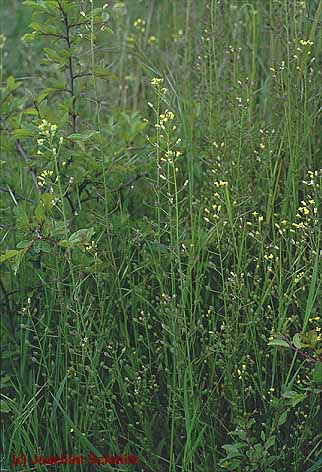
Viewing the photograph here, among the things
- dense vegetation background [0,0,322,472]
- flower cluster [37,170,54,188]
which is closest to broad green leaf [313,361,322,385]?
dense vegetation background [0,0,322,472]

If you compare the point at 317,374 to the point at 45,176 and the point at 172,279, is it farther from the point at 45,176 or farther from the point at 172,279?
the point at 45,176

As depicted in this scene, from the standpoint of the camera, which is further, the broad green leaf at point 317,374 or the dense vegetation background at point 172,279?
the dense vegetation background at point 172,279

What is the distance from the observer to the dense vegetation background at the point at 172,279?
7.02 ft

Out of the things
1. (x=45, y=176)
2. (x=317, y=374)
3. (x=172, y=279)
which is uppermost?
(x=45, y=176)

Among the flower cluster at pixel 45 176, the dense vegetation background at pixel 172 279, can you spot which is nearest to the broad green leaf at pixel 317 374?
the dense vegetation background at pixel 172 279

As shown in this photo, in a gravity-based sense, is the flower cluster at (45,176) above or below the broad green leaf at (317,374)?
above

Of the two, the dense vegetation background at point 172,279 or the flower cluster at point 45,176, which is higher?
the flower cluster at point 45,176

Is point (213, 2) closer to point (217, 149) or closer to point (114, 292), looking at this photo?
point (217, 149)

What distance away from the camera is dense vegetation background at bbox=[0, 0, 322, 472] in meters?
2.14

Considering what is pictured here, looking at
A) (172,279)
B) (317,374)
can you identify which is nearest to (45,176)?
(172,279)

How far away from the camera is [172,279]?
212cm

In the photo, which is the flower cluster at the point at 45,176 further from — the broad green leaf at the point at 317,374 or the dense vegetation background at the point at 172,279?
the broad green leaf at the point at 317,374

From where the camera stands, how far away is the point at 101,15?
2.59m

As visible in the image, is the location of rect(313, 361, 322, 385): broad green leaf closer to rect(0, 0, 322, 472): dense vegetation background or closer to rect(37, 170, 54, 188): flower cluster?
rect(0, 0, 322, 472): dense vegetation background
